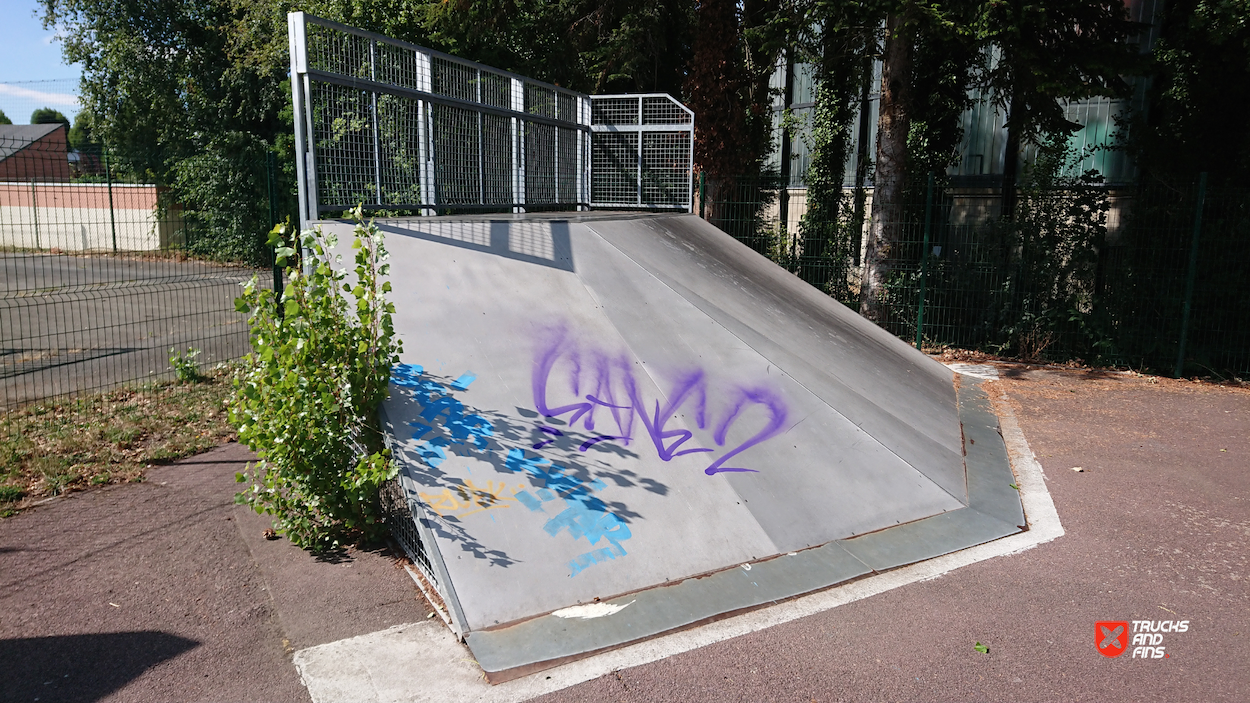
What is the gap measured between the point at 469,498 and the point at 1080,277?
10231 millimetres

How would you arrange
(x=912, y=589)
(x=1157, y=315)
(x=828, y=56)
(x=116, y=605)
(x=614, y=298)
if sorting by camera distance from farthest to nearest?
(x=828, y=56) → (x=1157, y=315) → (x=614, y=298) → (x=912, y=589) → (x=116, y=605)

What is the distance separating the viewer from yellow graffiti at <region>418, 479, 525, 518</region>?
4242mm

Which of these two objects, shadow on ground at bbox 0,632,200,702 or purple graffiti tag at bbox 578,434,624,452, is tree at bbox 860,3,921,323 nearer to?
purple graffiti tag at bbox 578,434,624,452

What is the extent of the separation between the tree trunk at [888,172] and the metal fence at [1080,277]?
4.3 inches

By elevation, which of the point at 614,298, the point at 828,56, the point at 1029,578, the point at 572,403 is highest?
the point at 828,56

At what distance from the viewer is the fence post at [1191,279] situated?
9.90 meters

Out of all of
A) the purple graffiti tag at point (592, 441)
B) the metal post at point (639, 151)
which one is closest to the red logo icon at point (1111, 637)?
the purple graffiti tag at point (592, 441)

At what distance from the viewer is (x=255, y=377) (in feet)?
14.8

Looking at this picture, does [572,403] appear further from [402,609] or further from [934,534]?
[934,534]

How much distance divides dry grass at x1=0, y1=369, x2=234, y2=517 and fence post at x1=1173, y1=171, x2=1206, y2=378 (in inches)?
449

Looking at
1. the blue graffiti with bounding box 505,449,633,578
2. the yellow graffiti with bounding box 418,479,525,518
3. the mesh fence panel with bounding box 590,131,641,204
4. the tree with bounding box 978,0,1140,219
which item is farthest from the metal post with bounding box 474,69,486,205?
the tree with bounding box 978,0,1140,219

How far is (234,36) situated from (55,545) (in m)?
19.1

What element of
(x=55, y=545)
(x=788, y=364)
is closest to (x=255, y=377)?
(x=55, y=545)

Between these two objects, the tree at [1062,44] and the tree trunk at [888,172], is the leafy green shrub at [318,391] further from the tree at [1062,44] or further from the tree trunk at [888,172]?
the tree trunk at [888,172]
